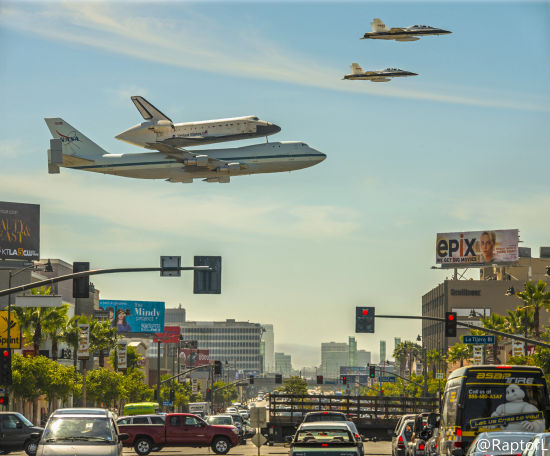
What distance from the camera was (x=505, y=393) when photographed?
82.1 ft

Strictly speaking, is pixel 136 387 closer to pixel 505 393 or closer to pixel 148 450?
pixel 148 450

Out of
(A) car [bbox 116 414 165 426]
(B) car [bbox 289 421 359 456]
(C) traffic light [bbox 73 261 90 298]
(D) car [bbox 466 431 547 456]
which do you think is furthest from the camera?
(A) car [bbox 116 414 165 426]

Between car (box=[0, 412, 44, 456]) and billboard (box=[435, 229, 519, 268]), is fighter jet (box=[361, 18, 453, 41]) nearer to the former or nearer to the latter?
car (box=[0, 412, 44, 456])

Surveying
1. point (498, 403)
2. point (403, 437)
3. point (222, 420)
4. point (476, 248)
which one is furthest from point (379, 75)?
point (476, 248)

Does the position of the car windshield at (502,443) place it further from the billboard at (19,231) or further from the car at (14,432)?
the billboard at (19,231)

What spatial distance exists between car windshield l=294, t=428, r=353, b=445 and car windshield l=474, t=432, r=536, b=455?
4.15m

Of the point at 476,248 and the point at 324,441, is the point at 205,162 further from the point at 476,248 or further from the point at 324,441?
the point at 476,248

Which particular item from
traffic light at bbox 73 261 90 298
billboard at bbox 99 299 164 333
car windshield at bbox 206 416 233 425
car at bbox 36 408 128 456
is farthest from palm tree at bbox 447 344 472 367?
car at bbox 36 408 128 456

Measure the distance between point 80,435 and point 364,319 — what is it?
29119mm

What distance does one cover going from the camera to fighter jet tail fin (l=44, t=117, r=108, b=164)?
98406 millimetres

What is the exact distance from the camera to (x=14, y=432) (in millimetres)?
43594

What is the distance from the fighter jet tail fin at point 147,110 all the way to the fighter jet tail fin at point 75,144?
5952 millimetres

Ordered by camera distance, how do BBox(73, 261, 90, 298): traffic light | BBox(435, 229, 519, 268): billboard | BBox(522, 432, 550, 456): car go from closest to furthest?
1. BBox(522, 432, 550, 456): car
2. BBox(73, 261, 90, 298): traffic light
3. BBox(435, 229, 519, 268): billboard

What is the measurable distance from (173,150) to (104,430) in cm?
6268
